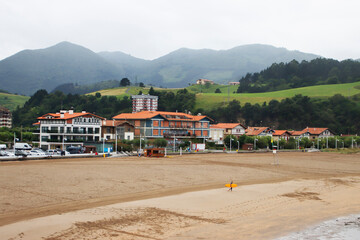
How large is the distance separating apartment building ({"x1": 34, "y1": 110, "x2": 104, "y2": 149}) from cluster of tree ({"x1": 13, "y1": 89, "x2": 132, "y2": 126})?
67552 millimetres

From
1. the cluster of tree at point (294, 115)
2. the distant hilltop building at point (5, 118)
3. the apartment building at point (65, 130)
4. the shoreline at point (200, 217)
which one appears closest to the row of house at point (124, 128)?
the apartment building at point (65, 130)

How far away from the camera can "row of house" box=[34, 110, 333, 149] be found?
7119 cm

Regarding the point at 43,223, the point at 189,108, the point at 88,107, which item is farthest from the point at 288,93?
the point at 43,223

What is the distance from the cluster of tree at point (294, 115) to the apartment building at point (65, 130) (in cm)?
7440

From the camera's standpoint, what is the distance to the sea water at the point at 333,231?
17359 mm

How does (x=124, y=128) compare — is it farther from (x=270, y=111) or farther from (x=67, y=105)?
(x=67, y=105)

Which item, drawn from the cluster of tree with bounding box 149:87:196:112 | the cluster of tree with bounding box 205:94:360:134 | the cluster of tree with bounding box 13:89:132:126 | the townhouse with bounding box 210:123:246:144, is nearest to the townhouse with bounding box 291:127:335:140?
the cluster of tree with bounding box 205:94:360:134

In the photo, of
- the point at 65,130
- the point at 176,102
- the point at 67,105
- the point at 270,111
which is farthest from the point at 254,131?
the point at 67,105

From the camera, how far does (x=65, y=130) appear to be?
7119cm

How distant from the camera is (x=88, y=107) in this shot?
5999 inches

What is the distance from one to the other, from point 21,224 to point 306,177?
28.2 meters

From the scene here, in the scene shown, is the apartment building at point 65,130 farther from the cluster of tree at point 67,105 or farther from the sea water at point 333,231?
the cluster of tree at point 67,105

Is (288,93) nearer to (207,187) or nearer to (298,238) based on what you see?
(207,187)

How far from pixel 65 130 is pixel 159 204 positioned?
5282cm
